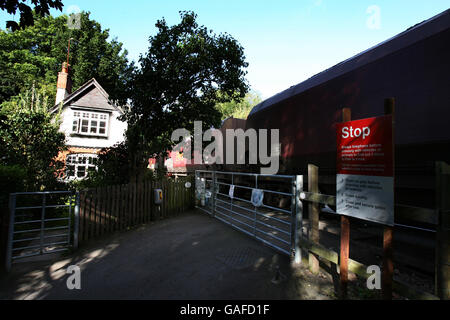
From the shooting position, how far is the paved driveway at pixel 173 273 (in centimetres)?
312

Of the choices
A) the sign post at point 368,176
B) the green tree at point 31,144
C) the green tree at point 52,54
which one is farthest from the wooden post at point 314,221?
the green tree at point 52,54

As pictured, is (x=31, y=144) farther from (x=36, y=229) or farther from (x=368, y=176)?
(x=368, y=176)

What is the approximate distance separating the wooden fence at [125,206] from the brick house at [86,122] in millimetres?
11176

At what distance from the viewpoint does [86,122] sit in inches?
682

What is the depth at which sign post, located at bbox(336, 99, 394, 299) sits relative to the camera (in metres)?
2.35

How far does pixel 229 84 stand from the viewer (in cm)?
799

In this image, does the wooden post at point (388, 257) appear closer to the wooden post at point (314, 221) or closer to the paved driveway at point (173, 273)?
the paved driveway at point (173, 273)

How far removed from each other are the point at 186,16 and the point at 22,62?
3264 cm

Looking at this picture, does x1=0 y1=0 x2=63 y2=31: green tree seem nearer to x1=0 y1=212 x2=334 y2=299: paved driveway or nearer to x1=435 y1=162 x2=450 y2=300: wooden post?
x1=0 y1=212 x2=334 y2=299: paved driveway

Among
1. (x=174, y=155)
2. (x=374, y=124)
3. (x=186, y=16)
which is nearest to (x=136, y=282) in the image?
(x=374, y=124)

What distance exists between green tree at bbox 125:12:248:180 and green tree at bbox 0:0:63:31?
313cm

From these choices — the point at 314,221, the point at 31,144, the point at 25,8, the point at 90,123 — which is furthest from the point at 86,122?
the point at 314,221

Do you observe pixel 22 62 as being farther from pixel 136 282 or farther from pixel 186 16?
pixel 136 282

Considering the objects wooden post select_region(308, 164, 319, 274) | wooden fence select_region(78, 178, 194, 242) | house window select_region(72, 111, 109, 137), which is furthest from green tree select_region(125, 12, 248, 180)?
house window select_region(72, 111, 109, 137)
